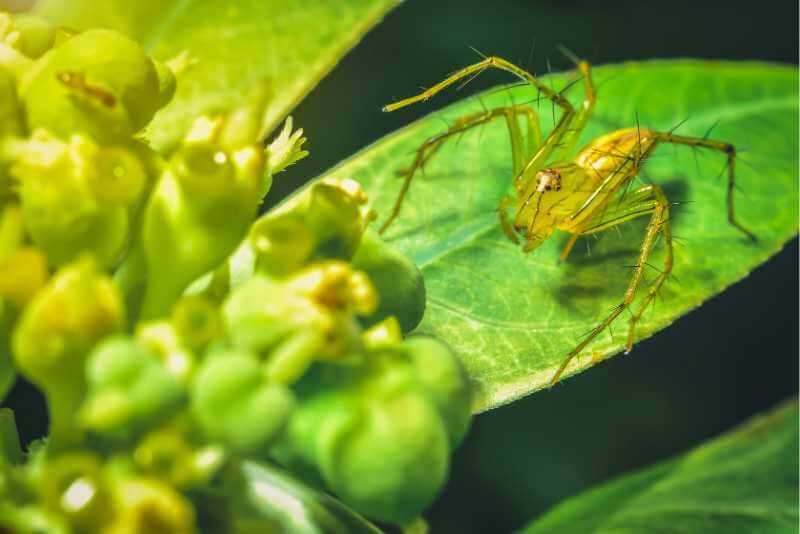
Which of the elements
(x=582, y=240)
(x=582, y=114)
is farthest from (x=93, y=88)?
(x=582, y=114)

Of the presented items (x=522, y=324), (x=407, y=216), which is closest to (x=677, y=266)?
(x=522, y=324)

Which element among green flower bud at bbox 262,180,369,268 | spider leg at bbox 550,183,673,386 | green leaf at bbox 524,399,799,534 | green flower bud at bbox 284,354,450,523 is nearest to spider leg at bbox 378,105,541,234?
spider leg at bbox 550,183,673,386

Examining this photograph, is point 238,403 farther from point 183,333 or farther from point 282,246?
point 282,246

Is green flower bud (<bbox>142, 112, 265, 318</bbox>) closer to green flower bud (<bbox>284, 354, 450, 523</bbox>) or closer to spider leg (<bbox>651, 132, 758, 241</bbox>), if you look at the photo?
green flower bud (<bbox>284, 354, 450, 523</bbox>)

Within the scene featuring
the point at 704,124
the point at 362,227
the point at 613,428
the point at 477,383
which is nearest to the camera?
the point at 362,227

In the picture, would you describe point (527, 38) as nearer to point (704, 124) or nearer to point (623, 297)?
point (704, 124)

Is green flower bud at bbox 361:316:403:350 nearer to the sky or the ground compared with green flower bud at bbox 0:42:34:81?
nearer to the ground

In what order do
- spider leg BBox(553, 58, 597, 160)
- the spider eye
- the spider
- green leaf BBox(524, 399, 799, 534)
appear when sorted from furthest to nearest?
the spider eye, spider leg BBox(553, 58, 597, 160), the spider, green leaf BBox(524, 399, 799, 534)
